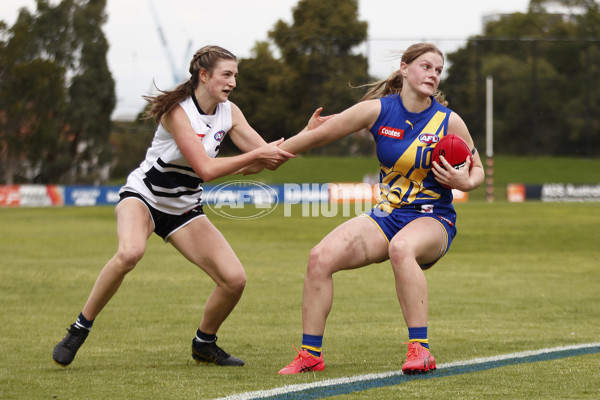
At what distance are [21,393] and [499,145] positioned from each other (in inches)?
2098

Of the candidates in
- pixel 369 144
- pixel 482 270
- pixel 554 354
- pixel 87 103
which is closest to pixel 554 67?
pixel 369 144

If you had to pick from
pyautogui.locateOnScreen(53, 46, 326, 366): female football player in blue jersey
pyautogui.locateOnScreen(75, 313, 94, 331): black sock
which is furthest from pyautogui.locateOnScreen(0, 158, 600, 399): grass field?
pyautogui.locateOnScreen(53, 46, 326, 366): female football player in blue jersey

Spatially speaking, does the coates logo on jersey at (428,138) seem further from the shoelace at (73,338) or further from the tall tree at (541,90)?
the tall tree at (541,90)

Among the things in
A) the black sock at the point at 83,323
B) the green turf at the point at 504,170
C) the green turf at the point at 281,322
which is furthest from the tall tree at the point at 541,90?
the black sock at the point at 83,323

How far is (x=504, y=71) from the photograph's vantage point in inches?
2248

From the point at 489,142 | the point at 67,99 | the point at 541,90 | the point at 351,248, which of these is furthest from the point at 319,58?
the point at 351,248

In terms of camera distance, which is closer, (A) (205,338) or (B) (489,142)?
(A) (205,338)

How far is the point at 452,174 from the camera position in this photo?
241 inches

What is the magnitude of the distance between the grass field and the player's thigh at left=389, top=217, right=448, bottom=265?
0.79 m

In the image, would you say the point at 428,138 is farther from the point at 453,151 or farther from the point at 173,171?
the point at 173,171

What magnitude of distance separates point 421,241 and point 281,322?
3.33 meters

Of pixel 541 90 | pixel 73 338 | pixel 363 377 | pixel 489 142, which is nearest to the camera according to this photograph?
pixel 363 377

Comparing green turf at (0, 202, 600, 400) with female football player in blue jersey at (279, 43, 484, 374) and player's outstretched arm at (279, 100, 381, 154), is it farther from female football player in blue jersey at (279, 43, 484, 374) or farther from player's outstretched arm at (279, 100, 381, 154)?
player's outstretched arm at (279, 100, 381, 154)

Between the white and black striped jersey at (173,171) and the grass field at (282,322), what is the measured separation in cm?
117
